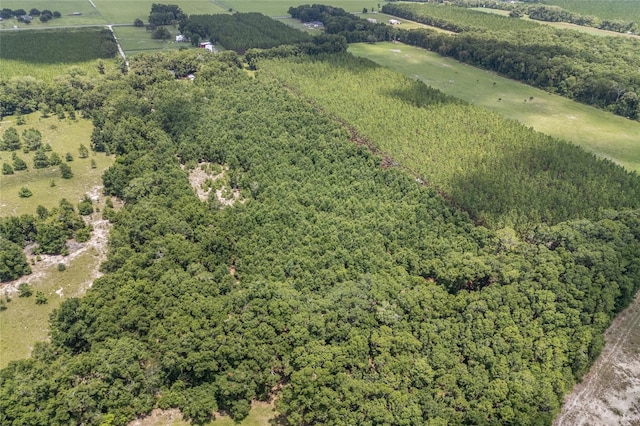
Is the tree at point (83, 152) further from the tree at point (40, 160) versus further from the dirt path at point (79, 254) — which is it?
the dirt path at point (79, 254)

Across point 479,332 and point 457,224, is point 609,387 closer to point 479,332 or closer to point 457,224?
point 479,332

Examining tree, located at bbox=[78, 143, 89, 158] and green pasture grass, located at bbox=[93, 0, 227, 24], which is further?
green pasture grass, located at bbox=[93, 0, 227, 24]

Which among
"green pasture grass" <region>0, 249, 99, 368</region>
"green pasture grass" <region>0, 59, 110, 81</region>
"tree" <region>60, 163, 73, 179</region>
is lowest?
"green pasture grass" <region>0, 249, 99, 368</region>

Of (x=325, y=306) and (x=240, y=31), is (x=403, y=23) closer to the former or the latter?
(x=240, y=31)

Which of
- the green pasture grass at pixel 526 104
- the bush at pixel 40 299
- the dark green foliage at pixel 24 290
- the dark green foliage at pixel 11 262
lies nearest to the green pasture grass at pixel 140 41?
the green pasture grass at pixel 526 104

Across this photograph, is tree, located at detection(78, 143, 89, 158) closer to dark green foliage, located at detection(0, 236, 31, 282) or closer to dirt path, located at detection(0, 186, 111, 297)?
dirt path, located at detection(0, 186, 111, 297)

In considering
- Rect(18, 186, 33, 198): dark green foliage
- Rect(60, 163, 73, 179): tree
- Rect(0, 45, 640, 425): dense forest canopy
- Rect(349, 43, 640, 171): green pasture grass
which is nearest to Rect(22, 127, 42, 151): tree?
Rect(60, 163, 73, 179): tree

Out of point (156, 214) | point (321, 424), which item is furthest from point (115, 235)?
point (321, 424)

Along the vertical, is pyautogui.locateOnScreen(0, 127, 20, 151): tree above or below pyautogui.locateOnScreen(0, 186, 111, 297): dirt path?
above
